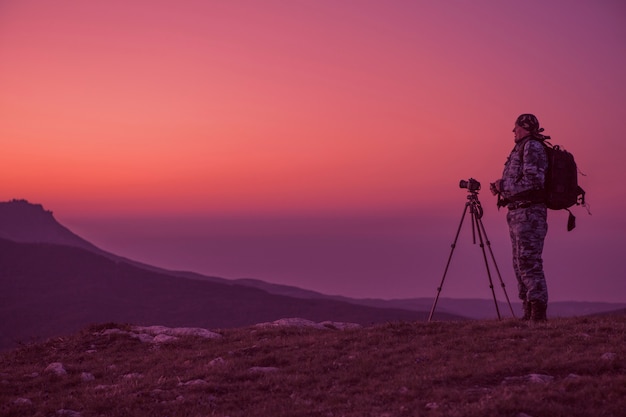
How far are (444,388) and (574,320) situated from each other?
25.8ft

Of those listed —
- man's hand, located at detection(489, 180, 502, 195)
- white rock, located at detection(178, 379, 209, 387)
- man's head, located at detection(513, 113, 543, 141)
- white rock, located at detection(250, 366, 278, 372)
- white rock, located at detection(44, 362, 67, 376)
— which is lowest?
white rock, located at detection(44, 362, 67, 376)

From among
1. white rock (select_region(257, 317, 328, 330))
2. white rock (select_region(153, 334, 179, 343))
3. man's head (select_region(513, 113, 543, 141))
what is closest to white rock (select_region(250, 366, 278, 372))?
white rock (select_region(153, 334, 179, 343))

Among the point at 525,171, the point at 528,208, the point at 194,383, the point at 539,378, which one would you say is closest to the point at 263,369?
the point at 194,383

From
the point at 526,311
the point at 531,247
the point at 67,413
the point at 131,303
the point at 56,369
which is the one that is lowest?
the point at 131,303

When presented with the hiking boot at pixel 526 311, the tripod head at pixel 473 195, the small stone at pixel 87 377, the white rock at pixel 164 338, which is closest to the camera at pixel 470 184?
the tripod head at pixel 473 195

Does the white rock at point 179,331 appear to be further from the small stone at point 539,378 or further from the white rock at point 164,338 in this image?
the small stone at point 539,378

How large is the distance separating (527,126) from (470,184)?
272 centimetres

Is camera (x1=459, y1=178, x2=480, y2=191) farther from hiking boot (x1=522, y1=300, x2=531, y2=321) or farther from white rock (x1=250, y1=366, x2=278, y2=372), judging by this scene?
white rock (x1=250, y1=366, x2=278, y2=372)

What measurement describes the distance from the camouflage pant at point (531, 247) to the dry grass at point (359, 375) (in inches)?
41.5

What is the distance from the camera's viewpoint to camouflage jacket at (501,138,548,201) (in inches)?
727

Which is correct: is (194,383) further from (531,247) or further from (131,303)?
(131,303)

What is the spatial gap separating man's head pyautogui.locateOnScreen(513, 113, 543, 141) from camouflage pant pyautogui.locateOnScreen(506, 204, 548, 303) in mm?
2023

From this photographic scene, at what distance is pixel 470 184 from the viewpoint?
2094 centimetres

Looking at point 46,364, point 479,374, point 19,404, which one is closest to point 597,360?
point 479,374
